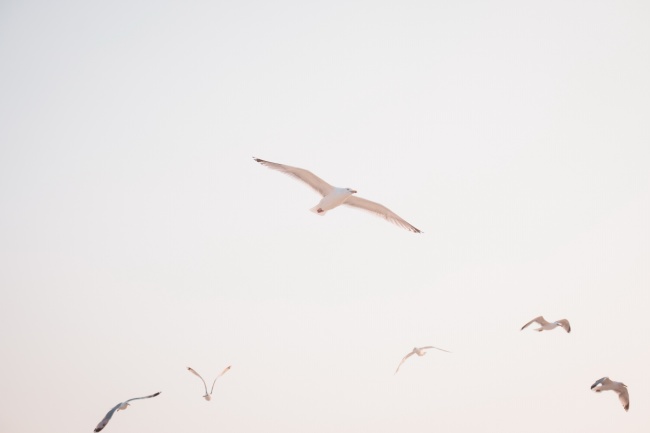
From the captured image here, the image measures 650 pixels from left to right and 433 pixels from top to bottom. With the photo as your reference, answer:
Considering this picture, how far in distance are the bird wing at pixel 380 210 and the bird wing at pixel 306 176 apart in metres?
0.89

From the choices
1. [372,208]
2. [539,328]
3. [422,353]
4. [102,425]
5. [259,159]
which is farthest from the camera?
[422,353]

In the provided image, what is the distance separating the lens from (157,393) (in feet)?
69.8

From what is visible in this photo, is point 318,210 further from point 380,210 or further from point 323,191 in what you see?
point 380,210

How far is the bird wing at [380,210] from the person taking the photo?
2184 cm

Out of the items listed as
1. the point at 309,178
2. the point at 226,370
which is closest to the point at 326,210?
the point at 309,178

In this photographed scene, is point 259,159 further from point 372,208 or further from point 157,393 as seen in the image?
point 157,393

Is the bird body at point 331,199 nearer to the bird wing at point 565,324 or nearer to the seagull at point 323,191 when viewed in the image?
the seagull at point 323,191

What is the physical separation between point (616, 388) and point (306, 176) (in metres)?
10.6

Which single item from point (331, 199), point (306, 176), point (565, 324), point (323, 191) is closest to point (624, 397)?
point (565, 324)

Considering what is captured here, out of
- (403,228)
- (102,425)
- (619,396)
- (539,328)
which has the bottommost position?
(102,425)

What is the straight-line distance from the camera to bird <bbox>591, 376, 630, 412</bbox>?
21.4 m

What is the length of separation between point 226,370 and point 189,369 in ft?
5.01

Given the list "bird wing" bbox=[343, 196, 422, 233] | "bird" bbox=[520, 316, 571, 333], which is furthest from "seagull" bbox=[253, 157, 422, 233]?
"bird" bbox=[520, 316, 571, 333]

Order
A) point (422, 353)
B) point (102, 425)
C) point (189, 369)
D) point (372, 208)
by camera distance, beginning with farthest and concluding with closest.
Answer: point (422, 353), point (189, 369), point (372, 208), point (102, 425)
